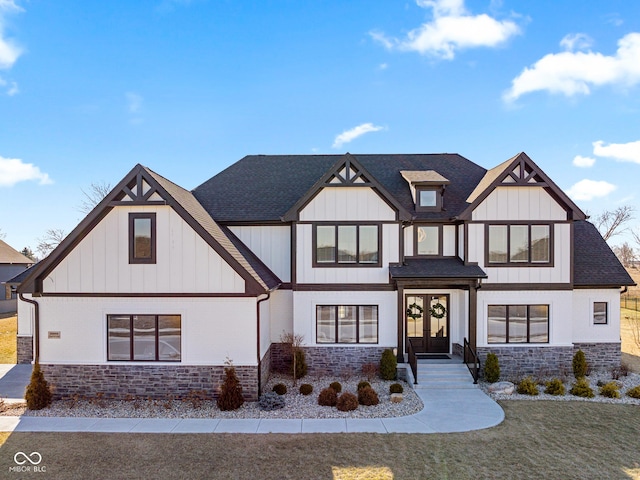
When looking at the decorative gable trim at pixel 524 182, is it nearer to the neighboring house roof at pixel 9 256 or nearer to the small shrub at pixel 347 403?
the small shrub at pixel 347 403

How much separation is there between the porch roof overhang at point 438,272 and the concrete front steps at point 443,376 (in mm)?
3385

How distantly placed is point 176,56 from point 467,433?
19361mm

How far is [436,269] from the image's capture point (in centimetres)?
1538

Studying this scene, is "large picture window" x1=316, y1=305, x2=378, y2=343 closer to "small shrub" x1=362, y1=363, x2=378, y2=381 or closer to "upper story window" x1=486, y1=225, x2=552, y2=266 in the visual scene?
"small shrub" x1=362, y1=363, x2=378, y2=381

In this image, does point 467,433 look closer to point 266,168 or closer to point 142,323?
point 142,323

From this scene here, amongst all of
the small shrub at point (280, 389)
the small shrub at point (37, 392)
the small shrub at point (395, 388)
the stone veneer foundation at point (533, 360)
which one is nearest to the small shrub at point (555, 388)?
the stone veneer foundation at point (533, 360)

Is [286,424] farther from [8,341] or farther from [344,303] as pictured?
[8,341]

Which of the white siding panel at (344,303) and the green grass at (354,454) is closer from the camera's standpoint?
the green grass at (354,454)

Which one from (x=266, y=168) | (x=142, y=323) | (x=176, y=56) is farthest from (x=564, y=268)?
(x=176, y=56)

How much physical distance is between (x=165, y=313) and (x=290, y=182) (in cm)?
930

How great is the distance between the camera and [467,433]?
33.6ft

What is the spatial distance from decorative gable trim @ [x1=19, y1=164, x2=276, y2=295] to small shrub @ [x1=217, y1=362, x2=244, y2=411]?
111 inches

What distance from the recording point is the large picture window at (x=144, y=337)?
1276 cm

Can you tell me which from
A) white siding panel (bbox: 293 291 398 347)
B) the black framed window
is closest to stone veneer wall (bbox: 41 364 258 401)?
white siding panel (bbox: 293 291 398 347)
